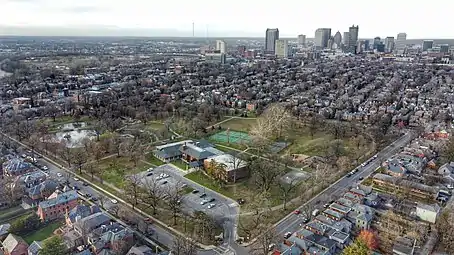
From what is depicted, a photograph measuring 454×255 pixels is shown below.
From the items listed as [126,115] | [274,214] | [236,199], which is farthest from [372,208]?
[126,115]

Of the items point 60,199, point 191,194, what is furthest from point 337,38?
point 60,199

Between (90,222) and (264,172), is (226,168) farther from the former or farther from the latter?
(90,222)

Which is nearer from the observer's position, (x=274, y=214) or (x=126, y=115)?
(x=274, y=214)

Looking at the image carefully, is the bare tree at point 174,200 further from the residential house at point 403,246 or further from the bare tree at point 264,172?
the residential house at point 403,246

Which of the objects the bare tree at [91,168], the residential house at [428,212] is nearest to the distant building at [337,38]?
the residential house at [428,212]

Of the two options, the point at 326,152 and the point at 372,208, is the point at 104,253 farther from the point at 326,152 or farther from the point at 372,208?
the point at 326,152

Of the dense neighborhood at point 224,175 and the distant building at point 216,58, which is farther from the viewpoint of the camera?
the distant building at point 216,58
